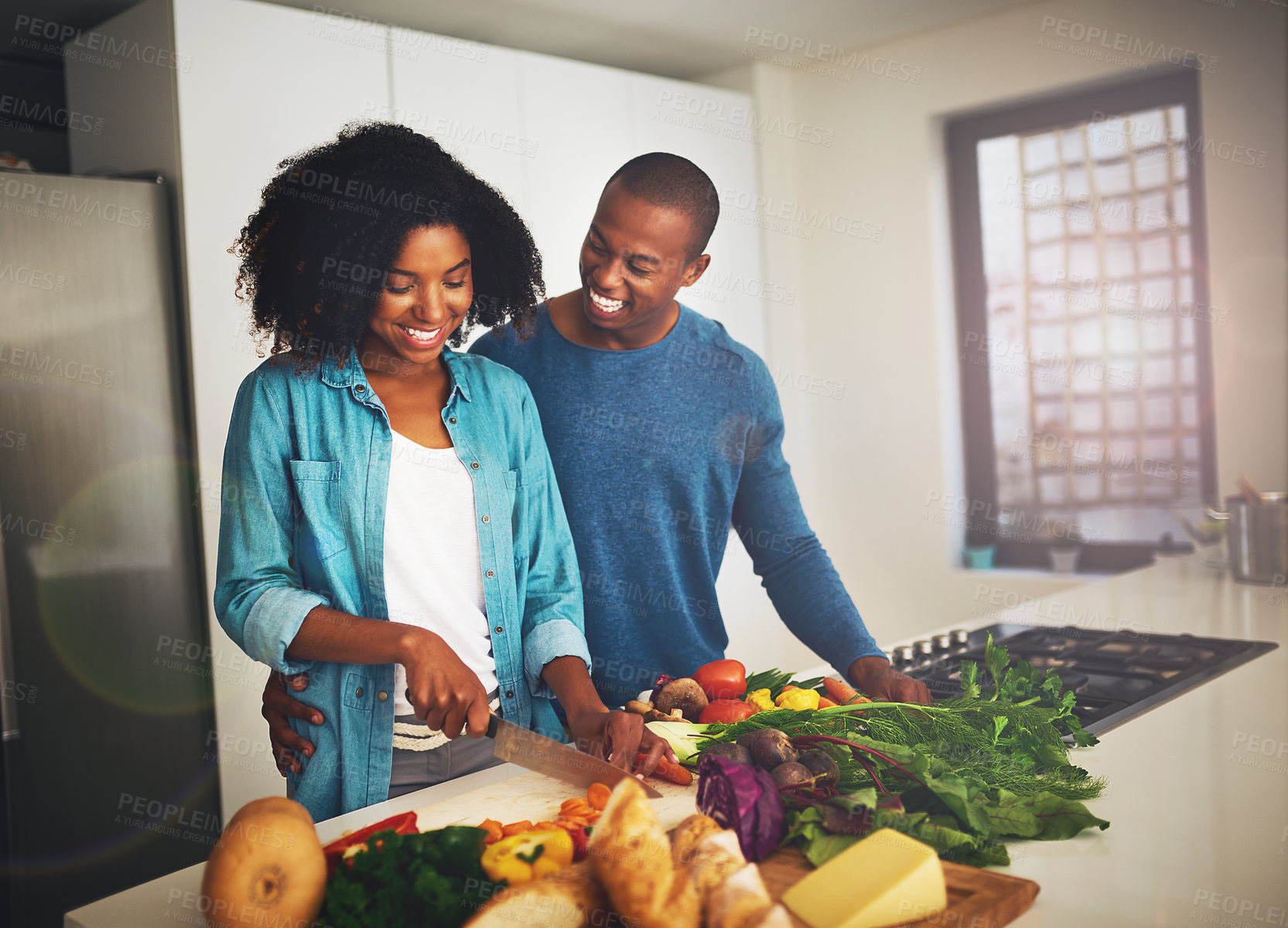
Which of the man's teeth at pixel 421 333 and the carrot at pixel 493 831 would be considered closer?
the carrot at pixel 493 831

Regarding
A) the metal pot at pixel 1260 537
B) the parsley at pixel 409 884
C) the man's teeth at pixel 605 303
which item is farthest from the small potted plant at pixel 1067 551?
the parsley at pixel 409 884

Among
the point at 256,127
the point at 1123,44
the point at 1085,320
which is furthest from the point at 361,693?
the point at 1123,44

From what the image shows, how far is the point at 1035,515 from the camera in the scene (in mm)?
3189

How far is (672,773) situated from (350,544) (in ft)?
1.63

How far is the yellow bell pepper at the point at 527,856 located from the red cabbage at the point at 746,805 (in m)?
0.14

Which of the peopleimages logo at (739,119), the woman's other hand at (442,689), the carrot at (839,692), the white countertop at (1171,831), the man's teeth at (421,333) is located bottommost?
the white countertop at (1171,831)

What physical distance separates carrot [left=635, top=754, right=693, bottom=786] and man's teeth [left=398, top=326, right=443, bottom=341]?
0.62 m

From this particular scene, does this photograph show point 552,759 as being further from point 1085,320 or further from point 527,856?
point 1085,320

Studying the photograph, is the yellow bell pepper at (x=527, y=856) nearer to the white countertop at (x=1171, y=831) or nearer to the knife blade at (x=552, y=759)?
the knife blade at (x=552, y=759)

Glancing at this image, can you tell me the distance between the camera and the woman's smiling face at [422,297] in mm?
1313

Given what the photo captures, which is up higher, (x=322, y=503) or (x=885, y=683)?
(x=322, y=503)

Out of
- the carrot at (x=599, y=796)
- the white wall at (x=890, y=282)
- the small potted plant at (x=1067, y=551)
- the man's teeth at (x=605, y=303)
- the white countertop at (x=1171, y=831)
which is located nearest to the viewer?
the white countertop at (x=1171, y=831)

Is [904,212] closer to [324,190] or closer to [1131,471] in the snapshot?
[1131,471]

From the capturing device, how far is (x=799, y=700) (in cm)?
125
